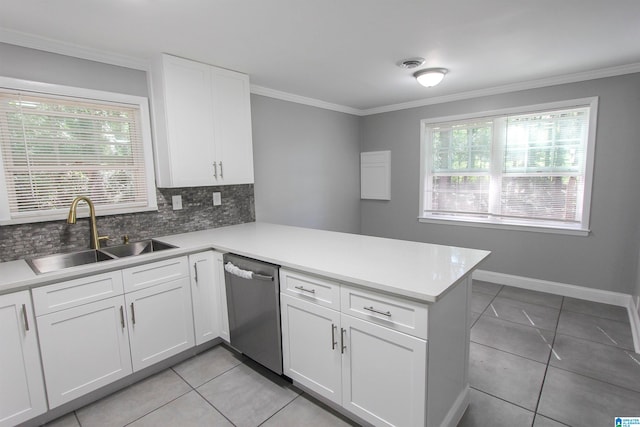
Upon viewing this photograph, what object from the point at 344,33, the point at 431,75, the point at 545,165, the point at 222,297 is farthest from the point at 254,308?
the point at 545,165

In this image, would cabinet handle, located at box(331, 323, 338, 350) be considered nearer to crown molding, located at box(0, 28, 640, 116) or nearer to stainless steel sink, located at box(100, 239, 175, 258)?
stainless steel sink, located at box(100, 239, 175, 258)

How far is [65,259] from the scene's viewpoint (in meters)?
2.22

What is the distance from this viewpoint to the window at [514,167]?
10.7 ft

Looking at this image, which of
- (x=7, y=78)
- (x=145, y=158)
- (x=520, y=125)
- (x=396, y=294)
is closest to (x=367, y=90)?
(x=520, y=125)

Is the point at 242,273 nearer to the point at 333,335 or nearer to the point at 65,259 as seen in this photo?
the point at 333,335

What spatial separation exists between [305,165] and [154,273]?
232 centimetres

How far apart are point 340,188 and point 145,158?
103 inches

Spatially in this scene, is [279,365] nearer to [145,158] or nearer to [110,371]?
[110,371]

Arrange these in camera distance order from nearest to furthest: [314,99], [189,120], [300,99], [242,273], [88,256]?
1. [242,273]
2. [88,256]
3. [189,120]
4. [300,99]
5. [314,99]

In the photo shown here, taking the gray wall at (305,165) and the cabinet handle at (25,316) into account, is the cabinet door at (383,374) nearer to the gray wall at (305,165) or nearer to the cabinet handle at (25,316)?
the cabinet handle at (25,316)

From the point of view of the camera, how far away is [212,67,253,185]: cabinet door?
274cm

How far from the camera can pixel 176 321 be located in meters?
2.30

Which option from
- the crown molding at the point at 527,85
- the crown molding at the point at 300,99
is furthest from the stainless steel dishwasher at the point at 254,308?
the crown molding at the point at 527,85

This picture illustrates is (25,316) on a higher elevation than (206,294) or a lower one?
higher
